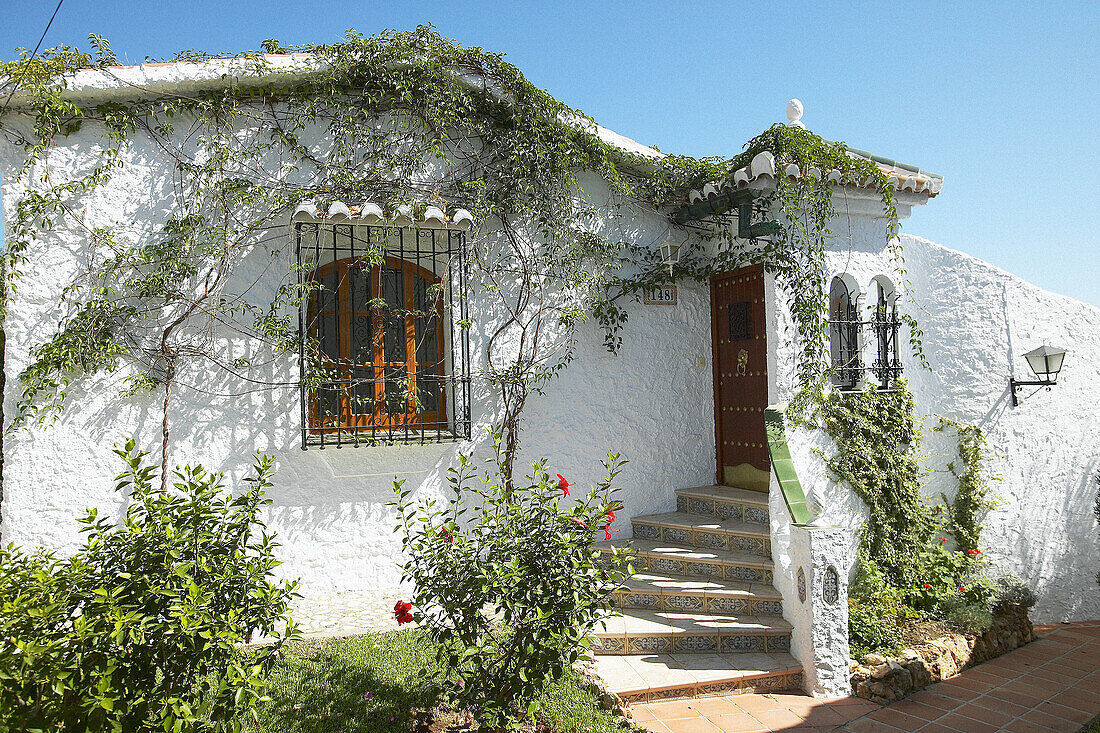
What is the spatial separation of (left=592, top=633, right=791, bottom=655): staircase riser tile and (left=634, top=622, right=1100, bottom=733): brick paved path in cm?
43

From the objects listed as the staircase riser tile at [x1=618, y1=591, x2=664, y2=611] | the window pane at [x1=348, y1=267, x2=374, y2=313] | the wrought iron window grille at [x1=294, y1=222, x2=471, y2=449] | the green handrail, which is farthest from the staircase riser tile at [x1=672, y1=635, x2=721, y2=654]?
the window pane at [x1=348, y1=267, x2=374, y2=313]

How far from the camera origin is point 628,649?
5.27 meters

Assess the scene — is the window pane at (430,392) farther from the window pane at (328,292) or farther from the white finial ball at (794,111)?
the white finial ball at (794,111)

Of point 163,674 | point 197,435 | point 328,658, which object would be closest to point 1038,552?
point 328,658

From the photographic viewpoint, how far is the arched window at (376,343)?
6273mm

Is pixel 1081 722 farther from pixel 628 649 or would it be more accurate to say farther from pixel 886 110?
pixel 886 110

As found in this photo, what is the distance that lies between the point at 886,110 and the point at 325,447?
299 inches

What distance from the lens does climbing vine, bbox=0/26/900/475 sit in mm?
5602

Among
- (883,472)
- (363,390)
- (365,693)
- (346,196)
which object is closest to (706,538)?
(883,472)

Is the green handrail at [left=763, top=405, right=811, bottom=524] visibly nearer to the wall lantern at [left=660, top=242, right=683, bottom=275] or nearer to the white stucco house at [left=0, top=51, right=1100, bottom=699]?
the white stucco house at [left=0, top=51, right=1100, bottom=699]

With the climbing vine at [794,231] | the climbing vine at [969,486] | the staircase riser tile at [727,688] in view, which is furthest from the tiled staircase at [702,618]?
the climbing vine at [969,486]

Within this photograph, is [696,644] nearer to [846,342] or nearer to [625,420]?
[625,420]

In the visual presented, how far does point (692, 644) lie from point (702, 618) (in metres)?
0.28

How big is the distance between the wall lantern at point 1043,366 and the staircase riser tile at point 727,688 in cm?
462
